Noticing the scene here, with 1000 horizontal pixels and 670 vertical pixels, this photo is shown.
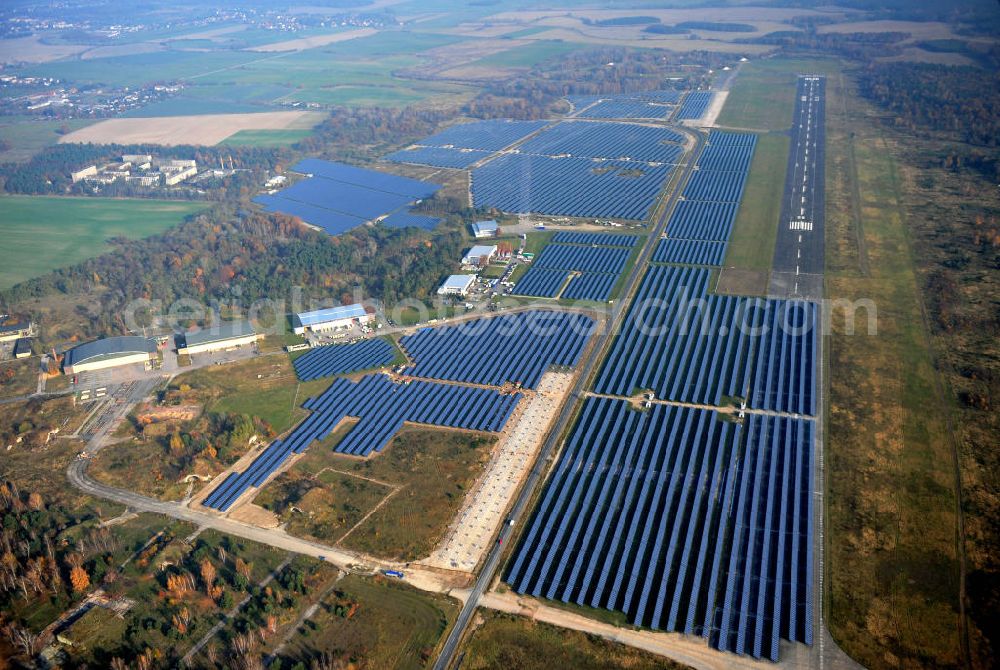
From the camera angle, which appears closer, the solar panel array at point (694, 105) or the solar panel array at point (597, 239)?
the solar panel array at point (597, 239)

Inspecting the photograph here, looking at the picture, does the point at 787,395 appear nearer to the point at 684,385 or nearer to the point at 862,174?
the point at 684,385

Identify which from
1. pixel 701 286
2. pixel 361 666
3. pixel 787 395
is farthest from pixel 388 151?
pixel 361 666

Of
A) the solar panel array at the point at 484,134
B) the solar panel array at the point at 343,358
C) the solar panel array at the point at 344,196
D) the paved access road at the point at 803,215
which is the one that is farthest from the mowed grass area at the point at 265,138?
the paved access road at the point at 803,215

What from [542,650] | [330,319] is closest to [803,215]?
[330,319]

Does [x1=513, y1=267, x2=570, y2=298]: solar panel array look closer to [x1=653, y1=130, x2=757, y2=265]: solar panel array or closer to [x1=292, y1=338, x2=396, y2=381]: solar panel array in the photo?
[x1=653, y1=130, x2=757, y2=265]: solar panel array

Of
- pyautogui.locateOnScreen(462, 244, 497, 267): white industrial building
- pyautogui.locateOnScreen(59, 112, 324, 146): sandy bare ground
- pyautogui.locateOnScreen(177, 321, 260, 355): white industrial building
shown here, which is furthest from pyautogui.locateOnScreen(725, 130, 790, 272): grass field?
pyautogui.locateOnScreen(59, 112, 324, 146): sandy bare ground

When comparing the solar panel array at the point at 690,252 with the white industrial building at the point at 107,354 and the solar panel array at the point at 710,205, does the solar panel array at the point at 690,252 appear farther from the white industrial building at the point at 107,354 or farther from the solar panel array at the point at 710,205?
the white industrial building at the point at 107,354
